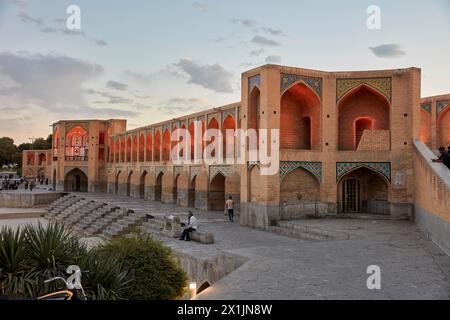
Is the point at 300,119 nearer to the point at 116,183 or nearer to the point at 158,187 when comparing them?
the point at 158,187

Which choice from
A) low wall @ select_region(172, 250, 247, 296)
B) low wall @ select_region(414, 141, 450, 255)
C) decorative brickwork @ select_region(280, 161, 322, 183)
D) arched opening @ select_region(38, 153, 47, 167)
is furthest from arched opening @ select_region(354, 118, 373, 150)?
arched opening @ select_region(38, 153, 47, 167)

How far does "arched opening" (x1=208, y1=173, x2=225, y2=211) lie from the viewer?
2181cm

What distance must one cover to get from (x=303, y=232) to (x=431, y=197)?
4.06 metres

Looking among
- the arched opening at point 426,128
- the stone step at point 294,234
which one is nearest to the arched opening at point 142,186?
the stone step at point 294,234

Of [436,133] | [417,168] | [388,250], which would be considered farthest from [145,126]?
[388,250]

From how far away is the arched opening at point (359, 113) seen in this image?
16625 mm

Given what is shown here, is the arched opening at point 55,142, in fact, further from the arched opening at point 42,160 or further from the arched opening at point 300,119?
the arched opening at point 300,119

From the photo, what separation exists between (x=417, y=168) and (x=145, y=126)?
22060mm

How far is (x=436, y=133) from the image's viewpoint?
66.5 ft

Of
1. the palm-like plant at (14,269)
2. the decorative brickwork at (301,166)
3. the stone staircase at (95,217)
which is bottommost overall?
the stone staircase at (95,217)

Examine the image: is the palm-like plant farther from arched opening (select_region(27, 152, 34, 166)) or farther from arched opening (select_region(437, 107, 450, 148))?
arched opening (select_region(27, 152, 34, 166))

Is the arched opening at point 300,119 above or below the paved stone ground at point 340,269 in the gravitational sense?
above

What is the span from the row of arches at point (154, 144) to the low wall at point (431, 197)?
9.68 meters
